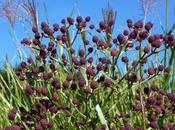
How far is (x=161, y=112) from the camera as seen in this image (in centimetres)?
274

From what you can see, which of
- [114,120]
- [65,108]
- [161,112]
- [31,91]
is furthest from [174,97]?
[31,91]

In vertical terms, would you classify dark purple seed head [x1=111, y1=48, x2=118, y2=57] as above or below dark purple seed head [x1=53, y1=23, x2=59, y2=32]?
below

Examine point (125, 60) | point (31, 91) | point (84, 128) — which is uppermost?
point (125, 60)

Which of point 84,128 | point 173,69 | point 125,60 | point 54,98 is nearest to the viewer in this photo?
point 54,98

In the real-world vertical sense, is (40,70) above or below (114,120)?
above

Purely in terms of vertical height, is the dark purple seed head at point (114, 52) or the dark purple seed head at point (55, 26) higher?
the dark purple seed head at point (55, 26)

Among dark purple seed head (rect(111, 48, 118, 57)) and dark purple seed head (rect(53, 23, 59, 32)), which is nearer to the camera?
dark purple seed head (rect(111, 48, 118, 57))

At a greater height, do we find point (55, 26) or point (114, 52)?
point (55, 26)

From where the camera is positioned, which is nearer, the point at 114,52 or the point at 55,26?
the point at 114,52

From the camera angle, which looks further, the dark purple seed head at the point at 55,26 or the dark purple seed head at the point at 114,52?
the dark purple seed head at the point at 55,26

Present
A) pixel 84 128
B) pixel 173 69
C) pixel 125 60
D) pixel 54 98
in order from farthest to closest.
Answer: pixel 173 69 < pixel 125 60 < pixel 84 128 < pixel 54 98

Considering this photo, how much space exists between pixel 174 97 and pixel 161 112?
134 mm

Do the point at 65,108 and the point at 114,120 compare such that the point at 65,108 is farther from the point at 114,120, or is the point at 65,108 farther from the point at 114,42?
the point at 114,42

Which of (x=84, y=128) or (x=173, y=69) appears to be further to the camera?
(x=173, y=69)
